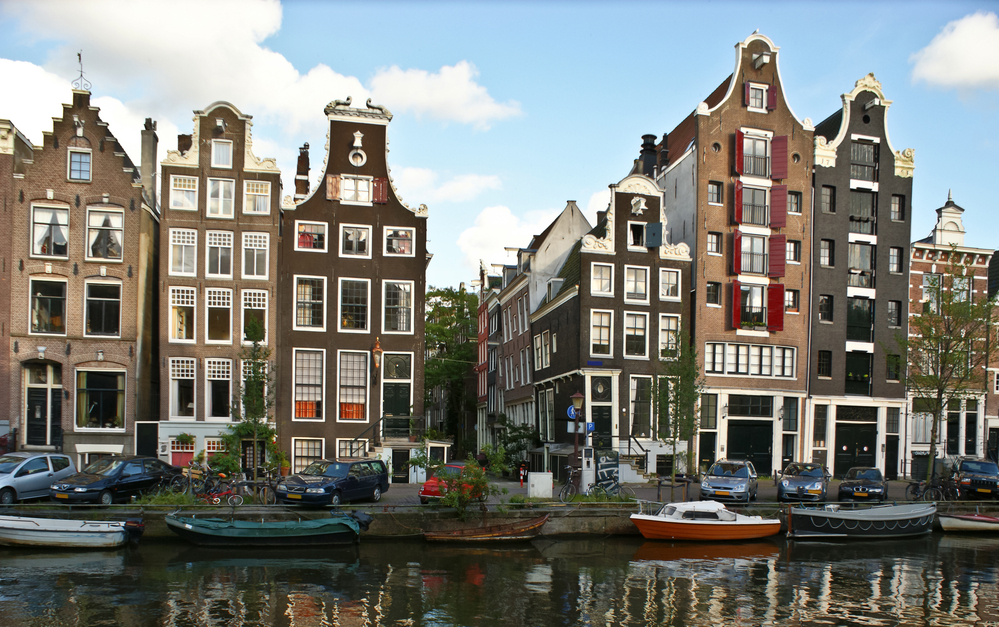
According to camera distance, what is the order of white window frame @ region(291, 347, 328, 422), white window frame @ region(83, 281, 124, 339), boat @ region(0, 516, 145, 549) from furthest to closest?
white window frame @ region(291, 347, 328, 422)
white window frame @ region(83, 281, 124, 339)
boat @ region(0, 516, 145, 549)

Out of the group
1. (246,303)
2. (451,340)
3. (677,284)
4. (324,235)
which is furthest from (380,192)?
(451,340)

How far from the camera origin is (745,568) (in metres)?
25.2

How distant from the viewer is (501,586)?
72.6 feet

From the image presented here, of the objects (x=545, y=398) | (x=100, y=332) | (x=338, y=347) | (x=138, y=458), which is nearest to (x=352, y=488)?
(x=138, y=458)

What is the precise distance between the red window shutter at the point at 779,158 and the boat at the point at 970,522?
22.3 metres

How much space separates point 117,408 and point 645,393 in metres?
27.8

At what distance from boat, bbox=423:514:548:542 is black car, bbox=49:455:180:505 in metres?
11.1

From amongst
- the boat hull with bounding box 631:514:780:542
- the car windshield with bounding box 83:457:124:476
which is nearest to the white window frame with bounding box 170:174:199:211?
the car windshield with bounding box 83:457:124:476

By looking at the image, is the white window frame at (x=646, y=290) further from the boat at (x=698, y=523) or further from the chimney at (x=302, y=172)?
the chimney at (x=302, y=172)

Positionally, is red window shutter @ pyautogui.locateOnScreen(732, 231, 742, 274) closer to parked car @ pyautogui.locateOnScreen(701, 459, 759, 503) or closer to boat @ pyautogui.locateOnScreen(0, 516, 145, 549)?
parked car @ pyautogui.locateOnScreen(701, 459, 759, 503)

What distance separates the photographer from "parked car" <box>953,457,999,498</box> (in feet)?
117

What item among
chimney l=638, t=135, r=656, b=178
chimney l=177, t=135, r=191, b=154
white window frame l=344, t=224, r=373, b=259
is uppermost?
chimney l=638, t=135, r=656, b=178

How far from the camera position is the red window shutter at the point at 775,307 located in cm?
4669

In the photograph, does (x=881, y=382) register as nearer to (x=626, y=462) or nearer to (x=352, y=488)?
(x=626, y=462)
